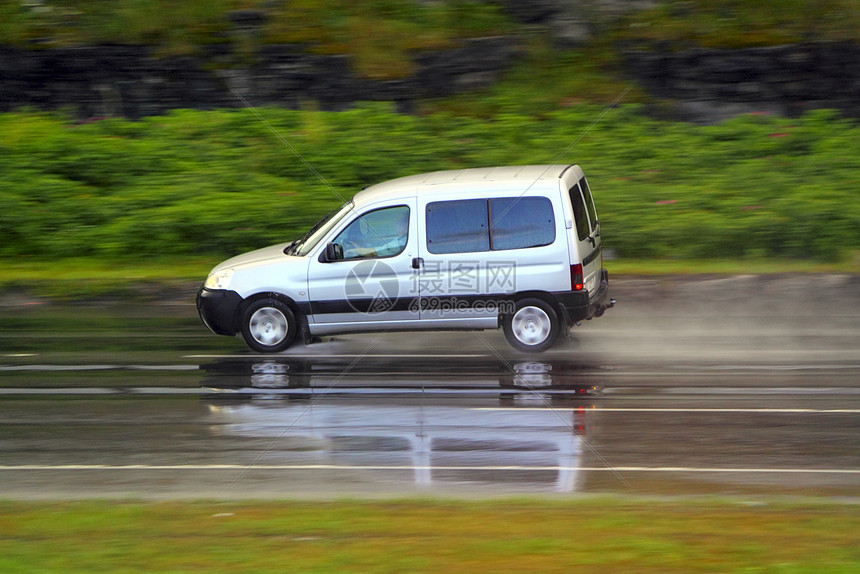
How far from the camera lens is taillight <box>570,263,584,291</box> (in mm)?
10375

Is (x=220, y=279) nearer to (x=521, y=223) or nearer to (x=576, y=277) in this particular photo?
(x=521, y=223)

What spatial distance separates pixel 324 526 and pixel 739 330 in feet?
24.8

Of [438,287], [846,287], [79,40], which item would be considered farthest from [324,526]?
[79,40]

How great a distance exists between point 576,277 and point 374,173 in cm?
712

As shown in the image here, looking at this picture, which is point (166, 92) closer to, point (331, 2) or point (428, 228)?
point (331, 2)

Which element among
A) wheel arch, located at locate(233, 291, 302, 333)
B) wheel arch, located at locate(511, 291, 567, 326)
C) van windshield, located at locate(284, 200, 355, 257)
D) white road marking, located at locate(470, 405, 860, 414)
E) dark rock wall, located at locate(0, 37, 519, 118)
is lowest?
white road marking, located at locate(470, 405, 860, 414)

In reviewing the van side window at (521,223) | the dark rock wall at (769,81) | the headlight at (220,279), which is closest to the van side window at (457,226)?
the van side window at (521,223)

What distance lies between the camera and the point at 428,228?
1052 cm

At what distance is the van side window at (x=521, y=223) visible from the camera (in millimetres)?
10375

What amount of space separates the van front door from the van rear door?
185 centimetres

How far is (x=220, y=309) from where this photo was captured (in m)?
11.0

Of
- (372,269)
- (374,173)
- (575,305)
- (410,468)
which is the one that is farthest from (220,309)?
(374,173)

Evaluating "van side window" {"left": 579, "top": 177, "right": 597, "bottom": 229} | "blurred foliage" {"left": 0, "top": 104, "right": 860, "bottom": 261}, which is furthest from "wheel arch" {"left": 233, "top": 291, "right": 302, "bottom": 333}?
"blurred foliage" {"left": 0, "top": 104, "right": 860, "bottom": 261}

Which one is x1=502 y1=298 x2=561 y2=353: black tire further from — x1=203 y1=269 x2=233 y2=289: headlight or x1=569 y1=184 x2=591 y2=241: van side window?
x1=203 y1=269 x2=233 y2=289: headlight
